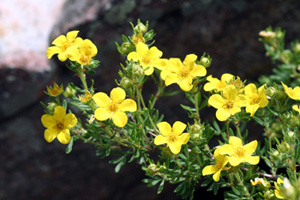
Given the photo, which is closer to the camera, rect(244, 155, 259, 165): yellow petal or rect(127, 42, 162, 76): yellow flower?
rect(244, 155, 259, 165): yellow petal

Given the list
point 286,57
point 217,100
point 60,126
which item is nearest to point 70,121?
point 60,126

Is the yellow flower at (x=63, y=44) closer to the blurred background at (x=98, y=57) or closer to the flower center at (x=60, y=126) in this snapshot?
the flower center at (x=60, y=126)

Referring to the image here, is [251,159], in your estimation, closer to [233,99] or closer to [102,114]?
[233,99]

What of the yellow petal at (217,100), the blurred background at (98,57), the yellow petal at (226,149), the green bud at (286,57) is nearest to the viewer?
the yellow petal at (226,149)

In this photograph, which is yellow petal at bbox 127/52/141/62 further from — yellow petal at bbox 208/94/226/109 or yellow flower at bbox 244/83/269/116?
yellow flower at bbox 244/83/269/116

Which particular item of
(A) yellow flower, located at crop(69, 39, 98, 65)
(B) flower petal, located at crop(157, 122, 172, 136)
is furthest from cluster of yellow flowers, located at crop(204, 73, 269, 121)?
(A) yellow flower, located at crop(69, 39, 98, 65)

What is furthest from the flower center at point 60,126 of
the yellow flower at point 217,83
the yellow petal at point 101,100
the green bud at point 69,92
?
the yellow flower at point 217,83
